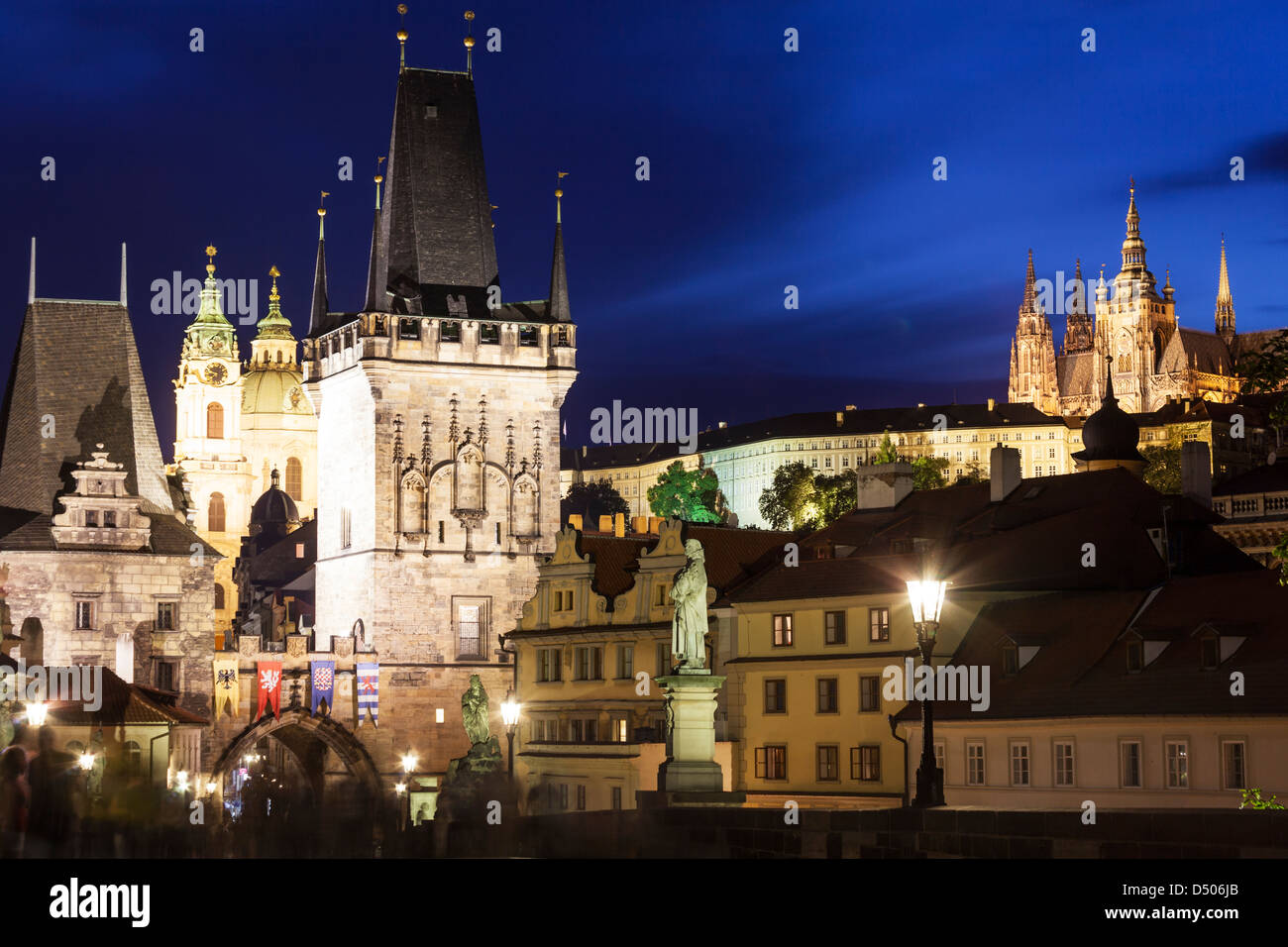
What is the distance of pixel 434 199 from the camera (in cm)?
10194

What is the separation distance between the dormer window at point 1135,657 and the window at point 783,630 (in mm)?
15602

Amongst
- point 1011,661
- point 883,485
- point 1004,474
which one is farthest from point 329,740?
point 1011,661

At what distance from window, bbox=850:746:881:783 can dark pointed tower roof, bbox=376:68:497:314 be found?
4039 cm

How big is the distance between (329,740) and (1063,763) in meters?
44.7

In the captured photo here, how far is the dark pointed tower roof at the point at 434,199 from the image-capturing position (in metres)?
101

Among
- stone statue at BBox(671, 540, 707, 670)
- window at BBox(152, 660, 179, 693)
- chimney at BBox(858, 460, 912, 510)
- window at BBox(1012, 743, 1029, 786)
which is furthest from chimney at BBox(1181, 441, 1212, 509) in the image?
stone statue at BBox(671, 540, 707, 670)

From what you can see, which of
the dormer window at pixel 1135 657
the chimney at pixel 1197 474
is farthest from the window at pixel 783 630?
the chimney at pixel 1197 474

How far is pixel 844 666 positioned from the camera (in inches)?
2628

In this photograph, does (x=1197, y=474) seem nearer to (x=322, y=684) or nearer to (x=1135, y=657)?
(x=1135, y=657)

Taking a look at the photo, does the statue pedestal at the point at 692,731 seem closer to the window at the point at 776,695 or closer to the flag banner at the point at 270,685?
the window at the point at 776,695

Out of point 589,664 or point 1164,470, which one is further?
point 1164,470

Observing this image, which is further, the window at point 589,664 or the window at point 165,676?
the window at point 165,676

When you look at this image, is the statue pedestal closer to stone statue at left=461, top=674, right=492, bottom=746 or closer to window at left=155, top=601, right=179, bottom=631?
stone statue at left=461, top=674, right=492, bottom=746

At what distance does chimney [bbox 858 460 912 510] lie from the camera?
81.2 m
